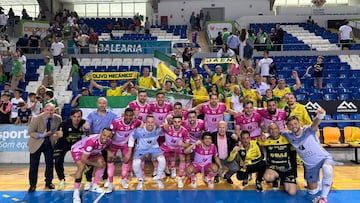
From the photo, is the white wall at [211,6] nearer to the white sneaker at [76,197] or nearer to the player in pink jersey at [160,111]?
the player in pink jersey at [160,111]

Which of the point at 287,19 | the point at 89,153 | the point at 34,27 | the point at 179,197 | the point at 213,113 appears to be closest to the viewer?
the point at 89,153

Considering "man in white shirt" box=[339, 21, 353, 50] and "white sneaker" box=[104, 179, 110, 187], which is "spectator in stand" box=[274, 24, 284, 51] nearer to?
"man in white shirt" box=[339, 21, 353, 50]

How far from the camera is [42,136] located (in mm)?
7371

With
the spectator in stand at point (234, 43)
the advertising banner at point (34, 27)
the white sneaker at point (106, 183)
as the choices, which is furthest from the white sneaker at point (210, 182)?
the advertising banner at point (34, 27)

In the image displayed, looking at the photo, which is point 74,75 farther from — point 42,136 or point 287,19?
point 287,19

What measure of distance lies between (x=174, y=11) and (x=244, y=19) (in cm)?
546

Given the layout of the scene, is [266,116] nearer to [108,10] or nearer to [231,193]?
[231,193]

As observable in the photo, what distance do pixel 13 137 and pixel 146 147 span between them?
437 cm

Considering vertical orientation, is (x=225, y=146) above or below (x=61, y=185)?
above

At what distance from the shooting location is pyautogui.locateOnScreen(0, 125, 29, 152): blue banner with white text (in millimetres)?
10070

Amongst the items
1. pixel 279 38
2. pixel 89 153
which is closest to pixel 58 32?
pixel 279 38

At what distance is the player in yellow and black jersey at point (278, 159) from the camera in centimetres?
737

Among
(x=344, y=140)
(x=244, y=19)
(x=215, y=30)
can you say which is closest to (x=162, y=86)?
→ (x=344, y=140)

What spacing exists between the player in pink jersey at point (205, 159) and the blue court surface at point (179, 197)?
0.38 m
